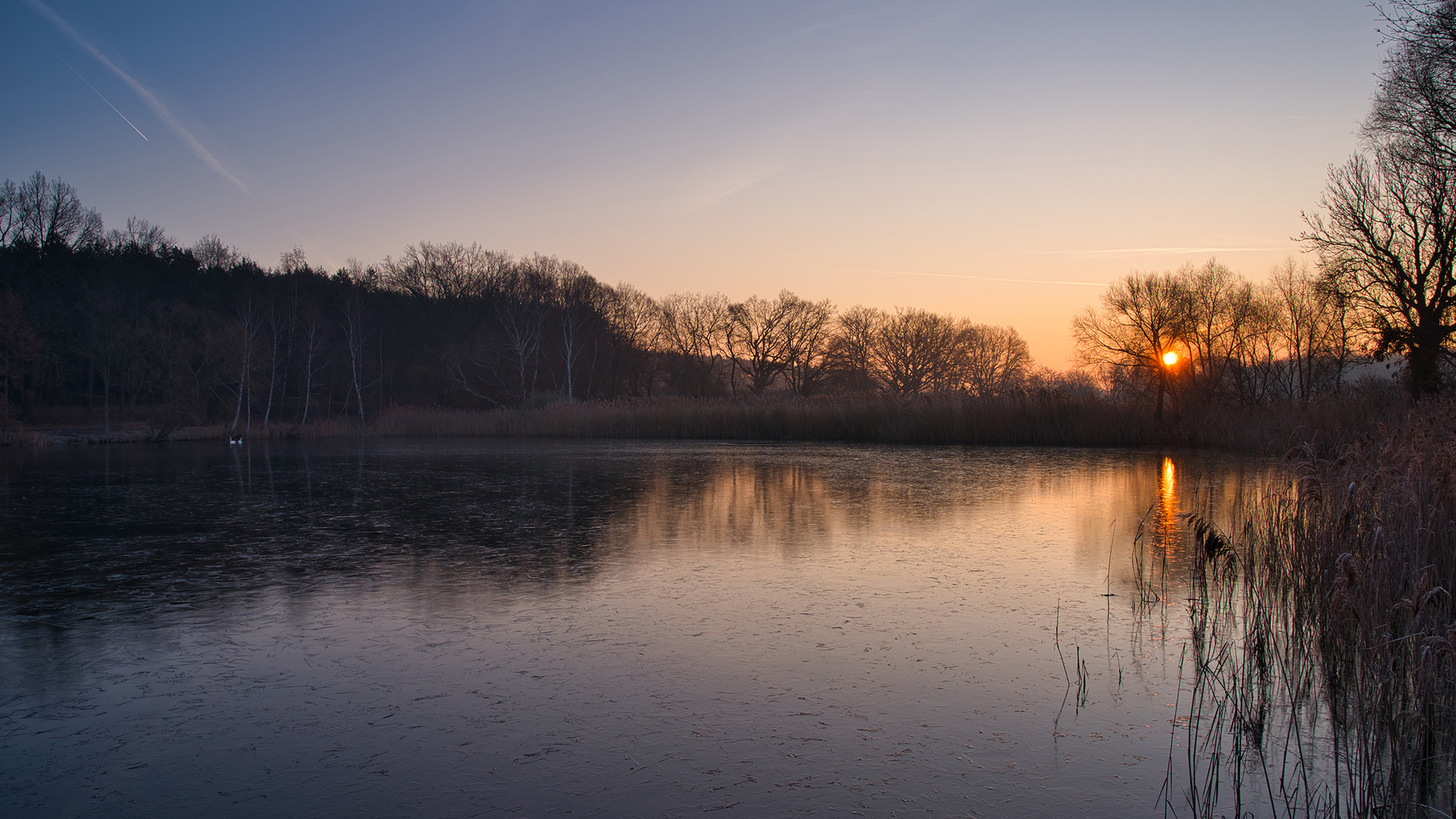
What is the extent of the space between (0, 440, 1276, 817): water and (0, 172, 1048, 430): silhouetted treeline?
15.9m

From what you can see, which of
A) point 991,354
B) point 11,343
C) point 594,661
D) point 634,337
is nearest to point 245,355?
point 11,343

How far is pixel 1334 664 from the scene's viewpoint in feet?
11.6

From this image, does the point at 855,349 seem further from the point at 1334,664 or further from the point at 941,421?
the point at 1334,664

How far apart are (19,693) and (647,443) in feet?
59.9

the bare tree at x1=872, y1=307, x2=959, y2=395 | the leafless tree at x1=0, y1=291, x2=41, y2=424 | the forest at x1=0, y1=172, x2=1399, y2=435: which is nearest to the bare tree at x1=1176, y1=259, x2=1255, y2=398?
the forest at x1=0, y1=172, x2=1399, y2=435

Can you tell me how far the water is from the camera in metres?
2.61

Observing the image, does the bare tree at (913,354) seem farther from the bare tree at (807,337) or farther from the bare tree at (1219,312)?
the bare tree at (1219,312)

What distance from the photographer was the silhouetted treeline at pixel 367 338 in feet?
102

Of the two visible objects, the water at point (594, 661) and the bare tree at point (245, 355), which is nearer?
the water at point (594, 661)

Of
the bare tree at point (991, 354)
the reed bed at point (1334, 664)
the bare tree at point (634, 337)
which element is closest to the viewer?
the reed bed at point (1334, 664)

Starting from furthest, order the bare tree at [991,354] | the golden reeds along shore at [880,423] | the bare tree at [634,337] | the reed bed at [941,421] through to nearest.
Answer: the bare tree at [991,354] < the bare tree at [634,337] < the golden reeds along shore at [880,423] < the reed bed at [941,421]

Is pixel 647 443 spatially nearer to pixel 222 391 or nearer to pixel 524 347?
pixel 524 347

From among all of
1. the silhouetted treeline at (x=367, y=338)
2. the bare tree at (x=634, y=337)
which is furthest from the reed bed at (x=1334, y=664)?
the bare tree at (x=634, y=337)

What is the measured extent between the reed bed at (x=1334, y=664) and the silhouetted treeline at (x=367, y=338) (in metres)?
16.3
